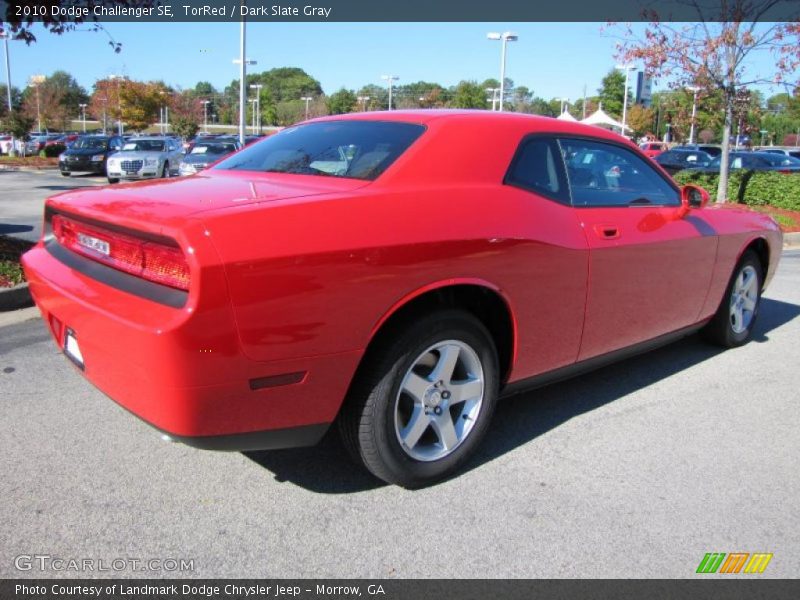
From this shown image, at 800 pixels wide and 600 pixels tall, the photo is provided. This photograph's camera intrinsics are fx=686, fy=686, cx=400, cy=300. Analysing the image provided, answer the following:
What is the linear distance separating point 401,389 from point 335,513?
579 millimetres

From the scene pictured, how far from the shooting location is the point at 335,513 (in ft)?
9.33

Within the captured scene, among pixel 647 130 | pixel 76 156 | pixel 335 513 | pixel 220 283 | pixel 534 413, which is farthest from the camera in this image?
pixel 647 130

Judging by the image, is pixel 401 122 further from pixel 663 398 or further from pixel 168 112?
pixel 168 112

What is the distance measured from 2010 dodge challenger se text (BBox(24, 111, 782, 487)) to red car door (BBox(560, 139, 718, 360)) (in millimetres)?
17

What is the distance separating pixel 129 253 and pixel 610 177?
2.68 meters

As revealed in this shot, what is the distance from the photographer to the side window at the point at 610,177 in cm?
367

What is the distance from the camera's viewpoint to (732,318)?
17.1 feet

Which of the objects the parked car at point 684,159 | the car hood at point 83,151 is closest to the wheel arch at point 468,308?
the parked car at point 684,159

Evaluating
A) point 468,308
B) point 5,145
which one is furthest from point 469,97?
point 468,308

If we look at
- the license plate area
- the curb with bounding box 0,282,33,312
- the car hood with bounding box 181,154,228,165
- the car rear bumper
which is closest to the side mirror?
the car rear bumper

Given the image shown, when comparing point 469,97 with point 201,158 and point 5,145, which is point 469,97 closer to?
point 5,145

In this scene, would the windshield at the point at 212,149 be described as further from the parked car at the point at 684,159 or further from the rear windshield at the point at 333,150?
the rear windshield at the point at 333,150
